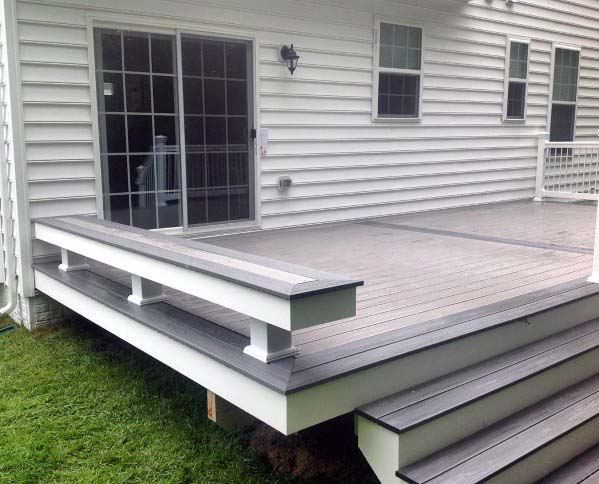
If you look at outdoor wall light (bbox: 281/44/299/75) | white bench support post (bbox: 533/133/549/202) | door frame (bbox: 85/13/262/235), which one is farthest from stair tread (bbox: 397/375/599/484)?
white bench support post (bbox: 533/133/549/202)

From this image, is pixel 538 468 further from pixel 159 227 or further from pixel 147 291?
pixel 159 227

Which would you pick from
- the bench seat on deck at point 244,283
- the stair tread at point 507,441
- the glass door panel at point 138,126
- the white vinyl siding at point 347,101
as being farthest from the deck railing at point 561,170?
the bench seat on deck at point 244,283

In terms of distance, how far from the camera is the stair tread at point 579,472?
2369 millimetres

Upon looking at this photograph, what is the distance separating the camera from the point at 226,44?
5.12m

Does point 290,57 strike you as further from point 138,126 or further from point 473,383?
point 473,383

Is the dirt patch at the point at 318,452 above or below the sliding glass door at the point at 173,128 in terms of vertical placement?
below

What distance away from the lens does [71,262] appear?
406cm

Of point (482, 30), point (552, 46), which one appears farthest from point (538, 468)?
point (552, 46)

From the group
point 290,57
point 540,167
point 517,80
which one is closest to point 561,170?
point 540,167

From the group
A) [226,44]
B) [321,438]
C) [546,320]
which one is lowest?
[321,438]

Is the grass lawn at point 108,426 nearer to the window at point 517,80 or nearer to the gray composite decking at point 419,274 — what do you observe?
the gray composite decking at point 419,274

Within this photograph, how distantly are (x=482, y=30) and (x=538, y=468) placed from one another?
610 centimetres

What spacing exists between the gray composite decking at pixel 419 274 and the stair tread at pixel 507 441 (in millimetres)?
397

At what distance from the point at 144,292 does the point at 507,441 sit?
1.89m
